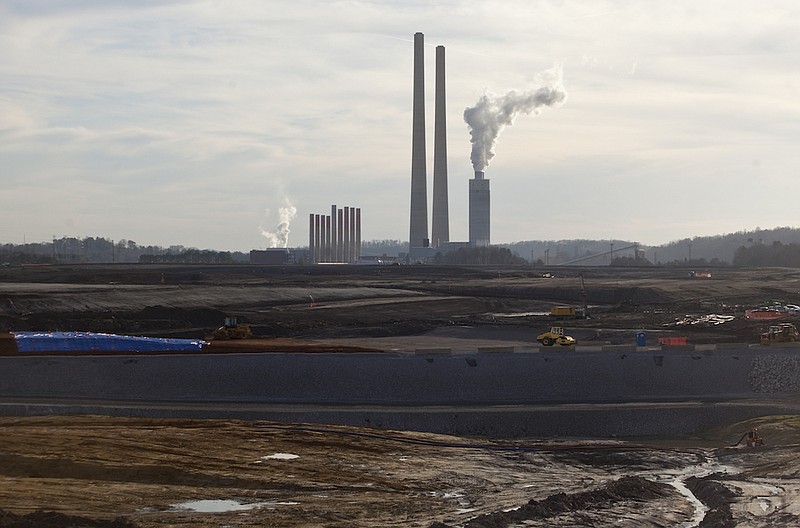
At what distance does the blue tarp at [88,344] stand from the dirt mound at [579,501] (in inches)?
1015

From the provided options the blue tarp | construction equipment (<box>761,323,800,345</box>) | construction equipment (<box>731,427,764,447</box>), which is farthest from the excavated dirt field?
construction equipment (<box>761,323,800,345</box>)

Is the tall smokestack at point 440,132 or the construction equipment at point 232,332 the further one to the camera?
the tall smokestack at point 440,132

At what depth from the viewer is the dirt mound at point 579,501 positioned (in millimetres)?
22531

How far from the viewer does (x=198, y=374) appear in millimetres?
41281

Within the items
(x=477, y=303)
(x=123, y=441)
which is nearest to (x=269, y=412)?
(x=123, y=441)

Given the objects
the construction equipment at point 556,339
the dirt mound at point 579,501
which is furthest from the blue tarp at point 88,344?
the dirt mound at point 579,501

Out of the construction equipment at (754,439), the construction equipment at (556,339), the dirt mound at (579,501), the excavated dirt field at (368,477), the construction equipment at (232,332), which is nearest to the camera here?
the dirt mound at (579,501)

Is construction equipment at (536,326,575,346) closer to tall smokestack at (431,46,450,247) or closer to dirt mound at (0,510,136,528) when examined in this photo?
dirt mound at (0,510,136,528)

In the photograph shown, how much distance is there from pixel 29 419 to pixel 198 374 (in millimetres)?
8684

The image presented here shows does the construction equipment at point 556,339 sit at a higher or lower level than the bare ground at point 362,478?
higher

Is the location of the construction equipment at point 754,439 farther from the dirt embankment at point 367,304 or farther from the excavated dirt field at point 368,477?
the dirt embankment at point 367,304

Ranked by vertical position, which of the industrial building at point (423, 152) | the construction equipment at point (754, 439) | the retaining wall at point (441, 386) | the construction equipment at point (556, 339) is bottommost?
the construction equipment at point (754, 439)

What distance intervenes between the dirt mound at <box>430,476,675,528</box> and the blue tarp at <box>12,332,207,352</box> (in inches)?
1015

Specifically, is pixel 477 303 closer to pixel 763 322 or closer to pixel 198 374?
pixel 763 322
